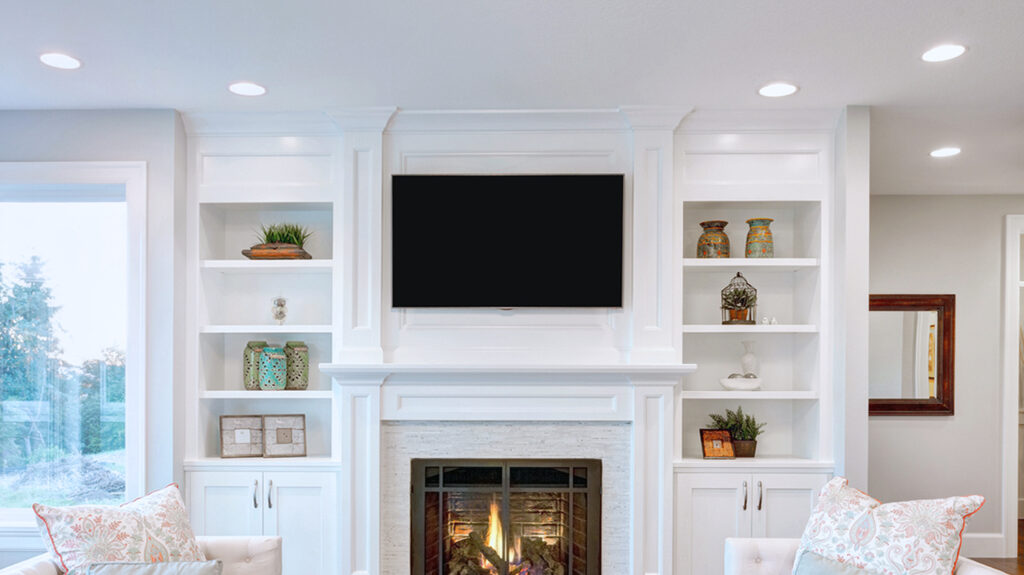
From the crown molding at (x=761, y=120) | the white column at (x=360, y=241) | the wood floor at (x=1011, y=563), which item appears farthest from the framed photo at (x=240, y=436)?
the wood floor at (x=1011, y=563)

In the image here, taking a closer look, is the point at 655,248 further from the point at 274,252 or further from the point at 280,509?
the point at 280,509

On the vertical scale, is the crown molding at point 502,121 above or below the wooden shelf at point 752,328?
above

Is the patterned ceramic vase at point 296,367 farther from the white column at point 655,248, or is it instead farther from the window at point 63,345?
the white column at point 655,248

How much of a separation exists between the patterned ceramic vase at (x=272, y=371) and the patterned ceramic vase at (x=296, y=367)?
61 mm

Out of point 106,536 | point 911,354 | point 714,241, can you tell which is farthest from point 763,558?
point 911,354

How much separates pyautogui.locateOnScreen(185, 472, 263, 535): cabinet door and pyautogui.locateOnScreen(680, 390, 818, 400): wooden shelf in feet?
6.84

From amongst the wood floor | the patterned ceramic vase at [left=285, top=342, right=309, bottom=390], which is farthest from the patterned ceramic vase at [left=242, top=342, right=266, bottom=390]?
the wood floor

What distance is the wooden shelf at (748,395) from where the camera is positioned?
365 centimetres

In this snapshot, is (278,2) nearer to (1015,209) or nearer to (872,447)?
(872,447)

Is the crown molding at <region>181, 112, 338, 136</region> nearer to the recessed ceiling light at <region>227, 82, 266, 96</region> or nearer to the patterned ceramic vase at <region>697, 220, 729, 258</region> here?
the recessed ceiling light at <region>227, 82, 266, 96</region>

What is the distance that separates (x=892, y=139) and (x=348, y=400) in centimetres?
305

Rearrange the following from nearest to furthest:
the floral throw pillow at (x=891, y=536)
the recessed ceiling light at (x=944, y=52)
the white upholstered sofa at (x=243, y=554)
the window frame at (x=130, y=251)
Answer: the floral throw pillow at (x=891, y=536) < the white upholstered sofa at (x=243, y=554) < the recessed ceiling light at (x=944, y=52) < the window frame at (x=130, y=251)

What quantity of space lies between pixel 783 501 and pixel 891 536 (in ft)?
4.26

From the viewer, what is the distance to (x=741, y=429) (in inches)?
149
